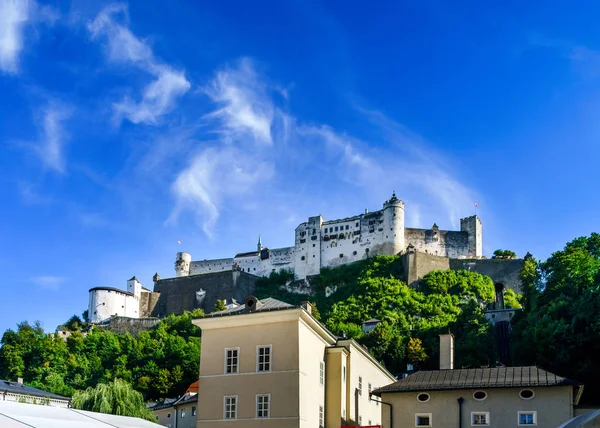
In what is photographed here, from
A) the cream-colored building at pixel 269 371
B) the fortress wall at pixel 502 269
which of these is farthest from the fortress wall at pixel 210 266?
the cream-colored building at pixel 269 371

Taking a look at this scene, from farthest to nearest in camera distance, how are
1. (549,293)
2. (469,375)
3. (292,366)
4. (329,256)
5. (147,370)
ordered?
(329,256) < (147,370) < (549,293) < (469,375) < (292,366)

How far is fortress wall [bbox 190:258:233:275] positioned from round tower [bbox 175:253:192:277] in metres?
0.65

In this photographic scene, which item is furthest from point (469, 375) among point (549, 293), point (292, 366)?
point (549, 293)

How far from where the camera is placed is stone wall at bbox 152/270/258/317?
99.5m

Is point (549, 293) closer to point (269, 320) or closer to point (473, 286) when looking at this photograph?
point (473, 286)

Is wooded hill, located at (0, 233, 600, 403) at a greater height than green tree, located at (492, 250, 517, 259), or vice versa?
green tree, located at (492, 250, 517, 259)

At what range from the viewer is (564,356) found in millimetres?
46719

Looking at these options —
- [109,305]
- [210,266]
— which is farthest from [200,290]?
[109,305]

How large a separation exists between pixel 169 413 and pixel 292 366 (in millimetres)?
24500

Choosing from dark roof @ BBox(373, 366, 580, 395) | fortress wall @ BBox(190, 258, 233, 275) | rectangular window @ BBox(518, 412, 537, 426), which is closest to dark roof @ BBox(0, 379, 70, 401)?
dark roof @ BBox(373, 366, 580, 395)

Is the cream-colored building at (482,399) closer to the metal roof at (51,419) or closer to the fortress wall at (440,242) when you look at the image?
the metal roof at (51,419)

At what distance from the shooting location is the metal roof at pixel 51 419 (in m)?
14.3

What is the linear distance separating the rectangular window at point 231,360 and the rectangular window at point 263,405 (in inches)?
63.4

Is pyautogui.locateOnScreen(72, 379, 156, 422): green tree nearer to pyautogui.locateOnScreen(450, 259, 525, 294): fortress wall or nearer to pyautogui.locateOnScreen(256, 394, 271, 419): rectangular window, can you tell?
pyautogui.locateOnScreen(256, 394, 271, 419): rectangular window
